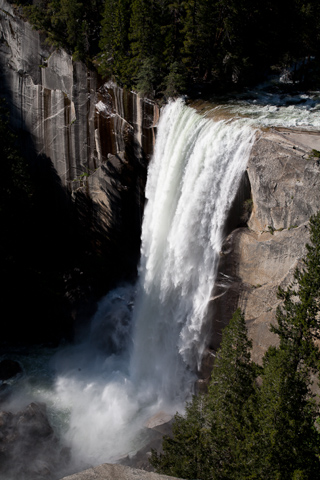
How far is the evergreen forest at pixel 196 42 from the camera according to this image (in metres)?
24.9

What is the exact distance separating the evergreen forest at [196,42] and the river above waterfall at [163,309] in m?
3.11

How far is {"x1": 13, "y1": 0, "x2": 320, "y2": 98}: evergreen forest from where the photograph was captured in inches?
980

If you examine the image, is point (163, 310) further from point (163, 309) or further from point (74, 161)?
point (74, 161)

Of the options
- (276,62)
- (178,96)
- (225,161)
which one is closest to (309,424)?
(225,161)

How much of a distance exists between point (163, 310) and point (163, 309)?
0.06 m

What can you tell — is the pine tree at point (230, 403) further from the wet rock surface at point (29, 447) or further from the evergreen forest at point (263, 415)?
the wet rock surface at point (29, 447)

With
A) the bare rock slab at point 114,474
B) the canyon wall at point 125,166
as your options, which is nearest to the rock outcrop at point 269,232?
the canyon wall at point 125,166

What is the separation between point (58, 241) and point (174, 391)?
52.8 ft

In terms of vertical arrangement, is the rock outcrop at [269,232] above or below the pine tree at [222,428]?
above

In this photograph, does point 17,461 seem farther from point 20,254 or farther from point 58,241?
point 58,241

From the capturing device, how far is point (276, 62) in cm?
2908

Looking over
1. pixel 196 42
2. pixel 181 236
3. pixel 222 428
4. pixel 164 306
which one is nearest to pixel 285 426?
pixel 222 428

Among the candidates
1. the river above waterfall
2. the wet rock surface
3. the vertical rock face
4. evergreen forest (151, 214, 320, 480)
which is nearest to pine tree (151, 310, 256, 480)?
evergreen forest (151, 214, 320, 480)

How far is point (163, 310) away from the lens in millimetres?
23781
